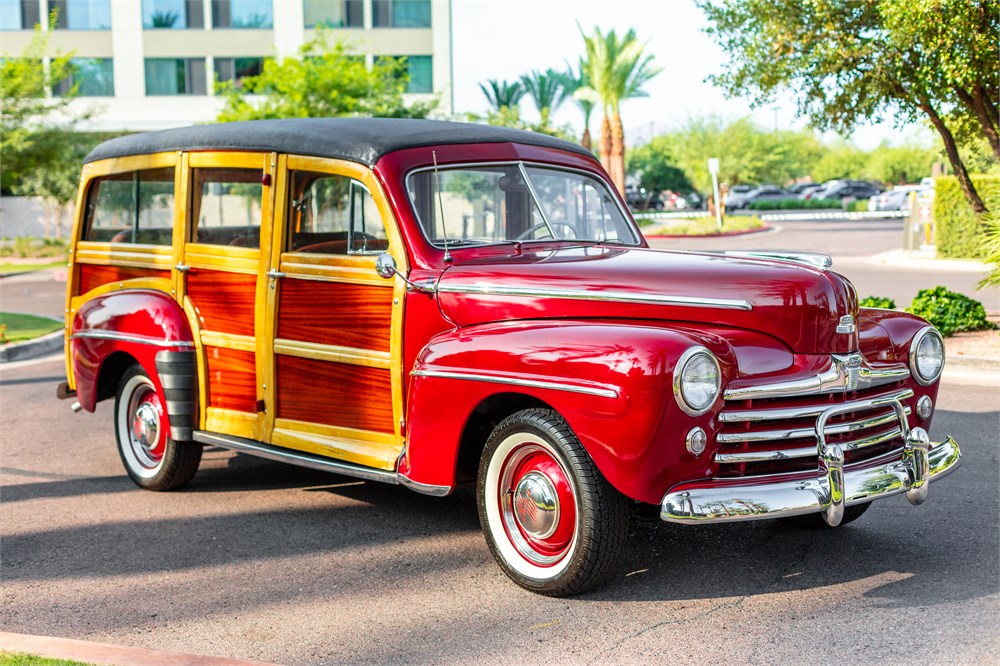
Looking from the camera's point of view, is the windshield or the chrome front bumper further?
the windshield

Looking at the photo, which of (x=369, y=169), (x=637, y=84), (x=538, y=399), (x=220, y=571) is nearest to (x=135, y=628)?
(x=220, y=571)

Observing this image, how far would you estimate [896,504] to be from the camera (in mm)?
6062

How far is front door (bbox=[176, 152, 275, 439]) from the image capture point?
6031 millimetres

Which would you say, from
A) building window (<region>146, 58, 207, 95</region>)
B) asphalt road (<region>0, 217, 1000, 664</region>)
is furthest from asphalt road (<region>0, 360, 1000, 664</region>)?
building window (<region>146, 58, 207, 95</region>)

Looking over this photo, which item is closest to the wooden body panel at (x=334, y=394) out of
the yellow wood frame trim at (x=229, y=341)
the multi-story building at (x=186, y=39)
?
the yellow wood frame trim at (x=229, y=341)

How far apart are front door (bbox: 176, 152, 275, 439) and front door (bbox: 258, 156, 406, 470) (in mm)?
145

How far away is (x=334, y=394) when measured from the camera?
5.68 metres

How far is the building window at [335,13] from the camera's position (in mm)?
43000

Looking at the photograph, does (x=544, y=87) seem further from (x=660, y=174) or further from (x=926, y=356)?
(x=926, y=356)

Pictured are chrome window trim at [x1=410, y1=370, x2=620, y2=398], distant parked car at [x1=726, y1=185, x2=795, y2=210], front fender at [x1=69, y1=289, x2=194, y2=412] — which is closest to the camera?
chrome window trim at [x1=410, y1=370, x2=620, y2=398]

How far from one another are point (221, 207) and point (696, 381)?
338 cm

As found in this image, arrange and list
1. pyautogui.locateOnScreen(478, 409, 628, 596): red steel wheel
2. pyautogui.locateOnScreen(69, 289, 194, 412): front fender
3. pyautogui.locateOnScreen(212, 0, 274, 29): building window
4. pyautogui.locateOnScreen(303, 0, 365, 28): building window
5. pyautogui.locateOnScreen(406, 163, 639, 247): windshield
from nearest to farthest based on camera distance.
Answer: pyautogui.locateOnScreen(478, 409, 628, 596): red steel wheel, pyautogui.locateOnScreen(406, 163, 639, 247): windshield, pyautogui.locateOnScreen(69, 289, 194, 412): front fender, pyautogui.locateOnScreen(303, 0, 365, 28): building window, pyautogui.locateOnScreen(212, 0, 274, 29): building window

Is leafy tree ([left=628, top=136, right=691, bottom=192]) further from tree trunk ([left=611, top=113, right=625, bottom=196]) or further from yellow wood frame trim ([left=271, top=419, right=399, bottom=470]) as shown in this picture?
yellow wood frame trim ([left=271, top=419, right=399, bottom=470])

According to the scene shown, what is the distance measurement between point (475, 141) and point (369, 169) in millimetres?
608
